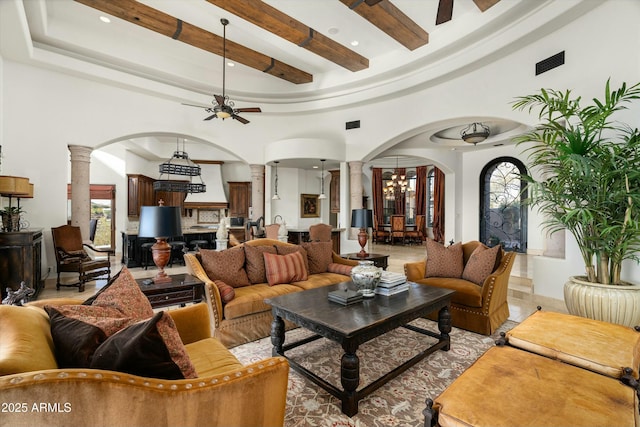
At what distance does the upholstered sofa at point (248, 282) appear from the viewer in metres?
2.89

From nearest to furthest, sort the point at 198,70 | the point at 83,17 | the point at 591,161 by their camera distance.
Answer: the point at 591,161 < the point at 83,17 < the point at 198,70

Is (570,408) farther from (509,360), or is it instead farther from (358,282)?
(358,282)

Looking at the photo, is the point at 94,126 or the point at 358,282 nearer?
the point at 358,282

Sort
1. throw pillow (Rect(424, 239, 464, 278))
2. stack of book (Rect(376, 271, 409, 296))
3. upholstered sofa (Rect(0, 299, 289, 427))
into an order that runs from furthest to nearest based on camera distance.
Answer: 1. throw pillow (Rect(424, 239, 464, 278))
2. stack of book (Rect(376, 271, 409, 296))
3. upholstered sofa (Rect(0, 299, 289, 427))

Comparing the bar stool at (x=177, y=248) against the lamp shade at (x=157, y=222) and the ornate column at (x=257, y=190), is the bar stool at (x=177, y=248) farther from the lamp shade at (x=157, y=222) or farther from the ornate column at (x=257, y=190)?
the lamp shade at (x=157, y=222)

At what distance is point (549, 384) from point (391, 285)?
148 centimetres

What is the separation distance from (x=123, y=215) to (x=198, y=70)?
5.49m

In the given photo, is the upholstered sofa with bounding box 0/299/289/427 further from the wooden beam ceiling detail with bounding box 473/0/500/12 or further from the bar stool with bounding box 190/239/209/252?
the bar stool with bounding box 190/239/209/252

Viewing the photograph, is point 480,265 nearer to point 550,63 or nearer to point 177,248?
point 550,63

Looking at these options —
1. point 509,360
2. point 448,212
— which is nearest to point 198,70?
point 509,360

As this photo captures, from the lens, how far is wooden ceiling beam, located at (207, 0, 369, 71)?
427 centimetres

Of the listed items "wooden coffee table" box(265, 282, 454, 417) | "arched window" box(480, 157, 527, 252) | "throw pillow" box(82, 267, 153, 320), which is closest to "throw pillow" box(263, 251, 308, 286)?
"wooden coffee table" box(265, 282, 454, 417)

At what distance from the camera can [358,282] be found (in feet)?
8.91

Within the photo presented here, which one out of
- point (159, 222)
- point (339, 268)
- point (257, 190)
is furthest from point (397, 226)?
point (159, 222)
